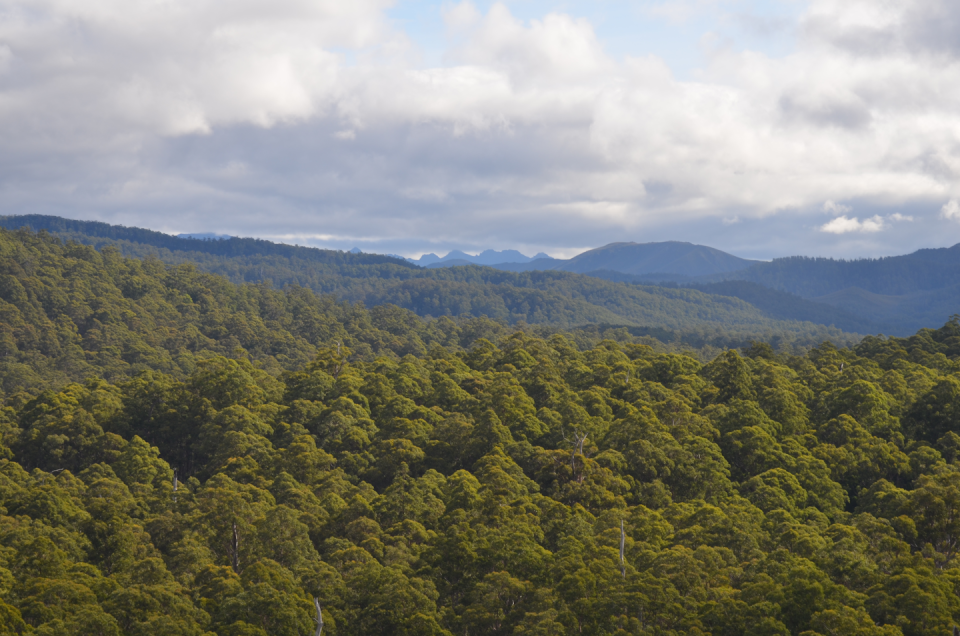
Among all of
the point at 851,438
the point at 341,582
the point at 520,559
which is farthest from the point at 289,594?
the point at 851,438

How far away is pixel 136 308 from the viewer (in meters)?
134

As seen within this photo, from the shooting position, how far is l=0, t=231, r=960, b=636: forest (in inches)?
1105

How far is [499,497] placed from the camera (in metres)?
37.5

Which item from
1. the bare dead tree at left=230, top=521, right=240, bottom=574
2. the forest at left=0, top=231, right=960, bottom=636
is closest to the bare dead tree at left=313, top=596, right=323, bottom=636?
the forest at left=0, top=231, right=960, bottom=636

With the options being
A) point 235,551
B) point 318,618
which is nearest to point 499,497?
point 318,618

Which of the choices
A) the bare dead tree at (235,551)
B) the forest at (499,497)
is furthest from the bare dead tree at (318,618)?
the bare dead tree at (235,551)

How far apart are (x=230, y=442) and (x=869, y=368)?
49022 mm

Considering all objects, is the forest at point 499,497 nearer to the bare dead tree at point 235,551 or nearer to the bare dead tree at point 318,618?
the bare dead tree at point 235,551

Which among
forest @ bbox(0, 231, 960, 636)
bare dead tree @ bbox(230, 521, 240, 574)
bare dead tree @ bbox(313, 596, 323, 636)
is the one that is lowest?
bare dead tree @ bbox(230, 521, 240, 574)

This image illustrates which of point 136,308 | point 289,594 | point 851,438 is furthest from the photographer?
point 136,308

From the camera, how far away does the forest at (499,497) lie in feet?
92.1

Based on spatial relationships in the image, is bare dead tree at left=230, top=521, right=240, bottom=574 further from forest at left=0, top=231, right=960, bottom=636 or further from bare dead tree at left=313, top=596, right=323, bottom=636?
bare dead tree at left=313, top=596, right=323, bottom=636

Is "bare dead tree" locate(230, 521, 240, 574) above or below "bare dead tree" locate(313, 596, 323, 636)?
below

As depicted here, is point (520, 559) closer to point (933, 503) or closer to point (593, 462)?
point (593, 462)
